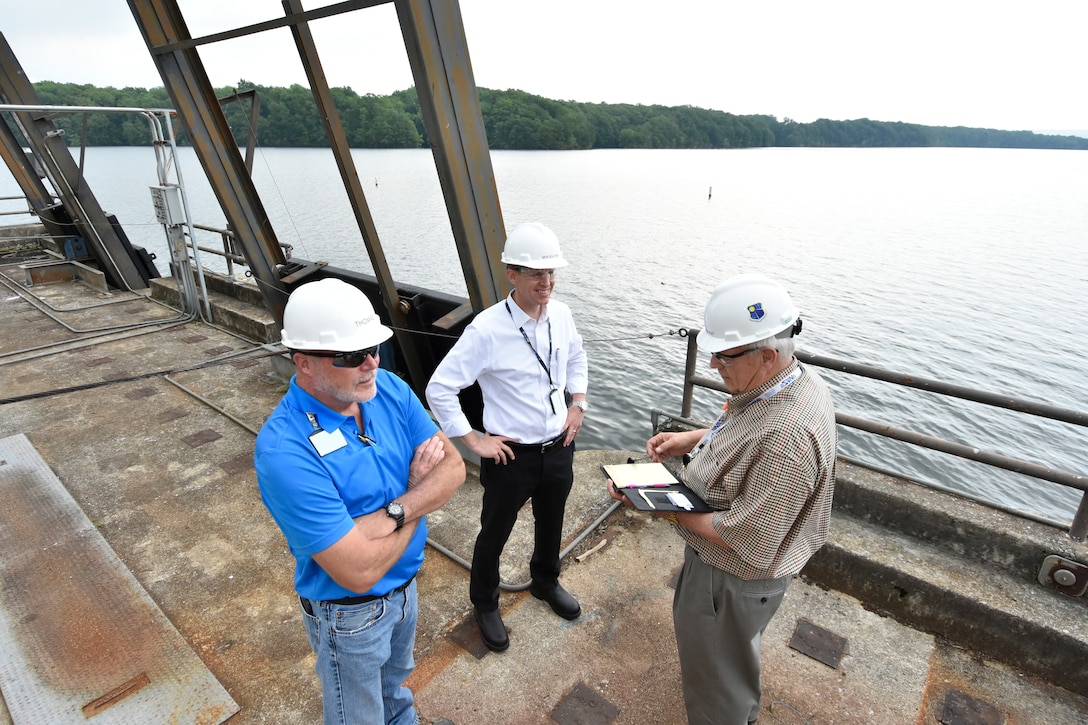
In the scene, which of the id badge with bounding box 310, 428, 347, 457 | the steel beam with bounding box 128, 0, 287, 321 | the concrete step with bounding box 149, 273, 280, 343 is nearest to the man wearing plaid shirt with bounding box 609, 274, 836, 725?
the id badge with bounding box 310, 428, 347, 457

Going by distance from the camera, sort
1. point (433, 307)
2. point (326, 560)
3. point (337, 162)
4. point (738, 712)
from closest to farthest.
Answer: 1. point (326, 560)
2. point (738, 712)
3. point (337, 162)
4. point (433, 307)

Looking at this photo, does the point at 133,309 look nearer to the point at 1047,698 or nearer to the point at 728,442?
the point at 728,442

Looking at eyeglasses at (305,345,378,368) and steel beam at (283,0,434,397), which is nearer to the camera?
eyeglasses at (305,345,378,368)

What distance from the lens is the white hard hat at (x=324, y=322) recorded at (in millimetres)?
1590

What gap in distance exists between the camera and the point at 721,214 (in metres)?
32.3

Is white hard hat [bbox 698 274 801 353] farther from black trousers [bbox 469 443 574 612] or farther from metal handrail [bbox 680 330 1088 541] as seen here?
black trousers [bbox 469 443 574 612]

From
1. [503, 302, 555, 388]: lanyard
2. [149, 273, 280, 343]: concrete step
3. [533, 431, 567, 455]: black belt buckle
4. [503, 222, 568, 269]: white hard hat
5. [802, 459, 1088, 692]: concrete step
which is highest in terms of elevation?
[503, 222, 568, 269]: white hard hat

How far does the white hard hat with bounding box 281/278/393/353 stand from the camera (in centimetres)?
159

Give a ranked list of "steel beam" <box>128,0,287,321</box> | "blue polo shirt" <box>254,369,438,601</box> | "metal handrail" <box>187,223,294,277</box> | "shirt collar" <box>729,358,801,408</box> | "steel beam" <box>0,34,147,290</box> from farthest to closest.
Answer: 1. "steel beam" <box>0,34,147,290</box>
2. "metal handrail" <box>187,223,294,277</box>
3. "steel beam" <box>128,0,287,321</box>
4. "shirt collar" <box>729,358,801,408</box>
5. "blue polo shirt" <box>254,369,438,601</box>

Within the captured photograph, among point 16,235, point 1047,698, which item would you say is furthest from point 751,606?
point 16,235

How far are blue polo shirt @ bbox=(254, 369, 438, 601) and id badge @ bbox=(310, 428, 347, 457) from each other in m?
0.01

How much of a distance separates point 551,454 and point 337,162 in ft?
9.62

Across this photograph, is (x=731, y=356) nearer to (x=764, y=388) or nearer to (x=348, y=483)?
(x=764, y=388)

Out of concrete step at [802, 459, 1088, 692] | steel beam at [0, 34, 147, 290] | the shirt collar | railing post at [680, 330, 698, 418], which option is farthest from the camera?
steel beam at [0, 34, 147, 290]
